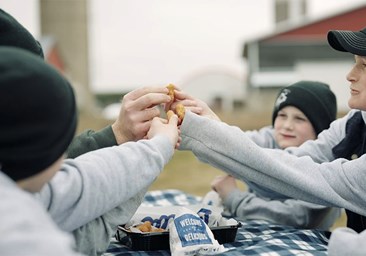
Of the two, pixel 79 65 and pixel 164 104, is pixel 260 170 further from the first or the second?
pixel 79 65

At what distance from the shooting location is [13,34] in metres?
1.49

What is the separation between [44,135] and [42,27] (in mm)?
20252

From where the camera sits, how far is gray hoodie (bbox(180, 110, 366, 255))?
1.71 m

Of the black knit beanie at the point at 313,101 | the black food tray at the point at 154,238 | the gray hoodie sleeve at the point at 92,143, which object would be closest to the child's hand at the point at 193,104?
the gray hoodie sleeve at the point at 92,143

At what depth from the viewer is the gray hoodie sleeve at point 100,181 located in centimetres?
124

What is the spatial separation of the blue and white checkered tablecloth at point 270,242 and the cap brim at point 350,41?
0.50 meters

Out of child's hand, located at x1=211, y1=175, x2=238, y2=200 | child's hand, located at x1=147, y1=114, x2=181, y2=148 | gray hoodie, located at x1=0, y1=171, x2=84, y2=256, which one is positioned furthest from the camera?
child's hand, located at x1=211, y1=175, x2=238, y2=200

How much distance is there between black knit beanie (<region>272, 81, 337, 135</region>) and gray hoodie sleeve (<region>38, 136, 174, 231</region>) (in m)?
1.29

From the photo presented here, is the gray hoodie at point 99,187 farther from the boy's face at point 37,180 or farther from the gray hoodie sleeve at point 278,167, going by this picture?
the gray hoodie sleeve at point 278,167

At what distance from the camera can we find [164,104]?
1768mm

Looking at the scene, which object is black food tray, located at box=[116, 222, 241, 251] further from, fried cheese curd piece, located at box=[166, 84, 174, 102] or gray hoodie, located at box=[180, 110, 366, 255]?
fried cheese curd piece, located at box=[166, 84, 174, 102]

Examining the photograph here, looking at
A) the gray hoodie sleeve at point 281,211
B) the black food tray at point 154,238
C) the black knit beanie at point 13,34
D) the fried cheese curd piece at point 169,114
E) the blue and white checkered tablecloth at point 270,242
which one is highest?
the black knit beanie at point 13,34

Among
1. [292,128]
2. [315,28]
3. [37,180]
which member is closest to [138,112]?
[37,180]

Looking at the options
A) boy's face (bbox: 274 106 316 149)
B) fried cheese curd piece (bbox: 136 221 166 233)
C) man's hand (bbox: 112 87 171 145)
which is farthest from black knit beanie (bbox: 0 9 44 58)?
boy's face (bbox: 274 106 316 149)
